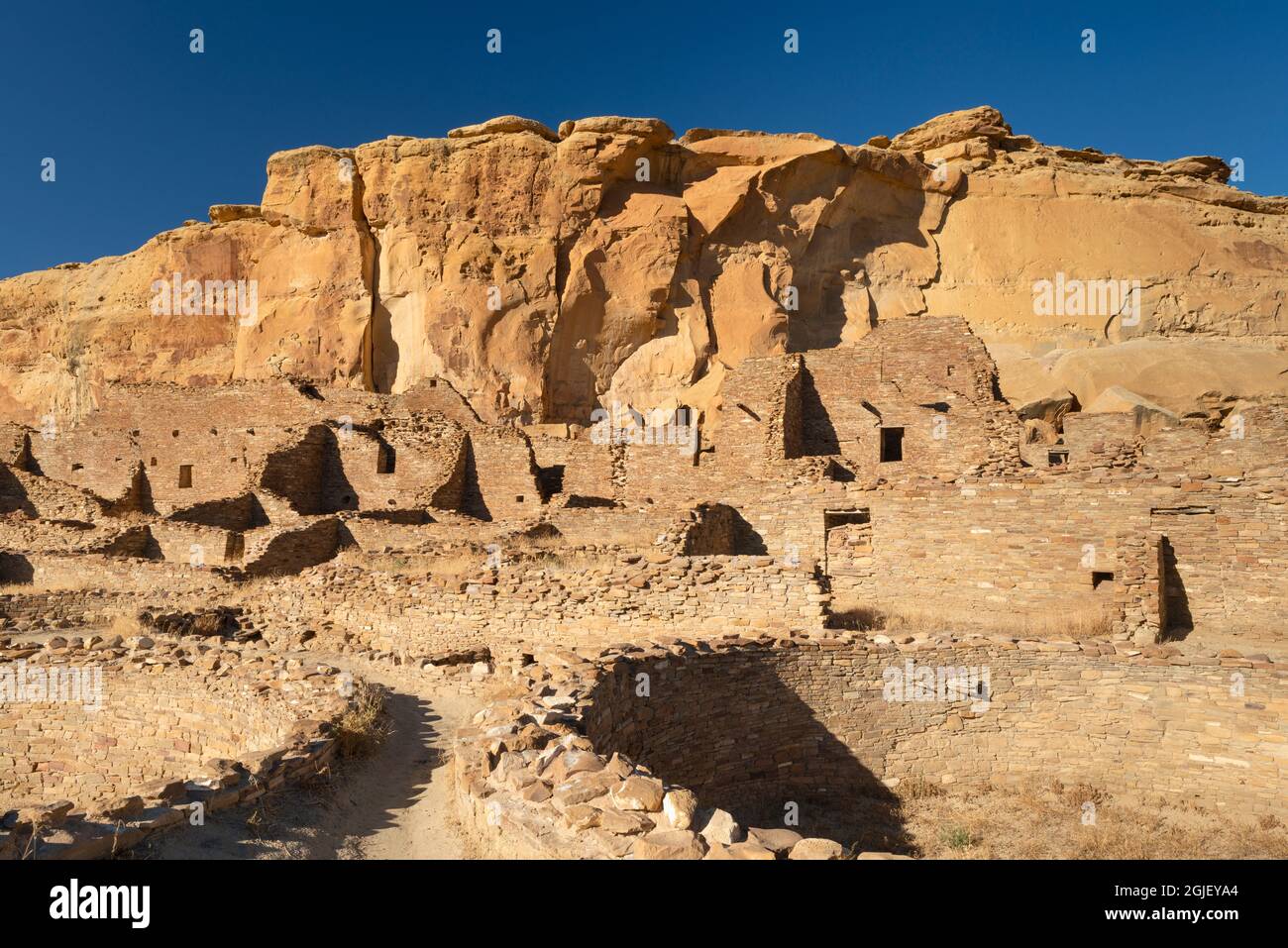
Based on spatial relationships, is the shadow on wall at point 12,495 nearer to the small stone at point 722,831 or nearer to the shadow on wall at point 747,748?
the shadow on wall at point 747,748

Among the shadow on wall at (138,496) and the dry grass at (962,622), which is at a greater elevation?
the shadow on wall at (138,496)

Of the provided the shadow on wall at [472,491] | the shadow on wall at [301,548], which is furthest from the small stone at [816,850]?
the shadow on wall at [472,491]

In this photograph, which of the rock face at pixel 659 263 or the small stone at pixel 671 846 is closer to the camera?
the small stone at pixel 671 846

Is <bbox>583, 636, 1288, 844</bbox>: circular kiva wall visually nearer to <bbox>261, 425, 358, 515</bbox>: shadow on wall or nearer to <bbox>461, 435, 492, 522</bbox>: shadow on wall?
<bbox>461, 435, 492, 522</bbox>: shadow on wall

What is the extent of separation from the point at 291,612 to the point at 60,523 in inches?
366

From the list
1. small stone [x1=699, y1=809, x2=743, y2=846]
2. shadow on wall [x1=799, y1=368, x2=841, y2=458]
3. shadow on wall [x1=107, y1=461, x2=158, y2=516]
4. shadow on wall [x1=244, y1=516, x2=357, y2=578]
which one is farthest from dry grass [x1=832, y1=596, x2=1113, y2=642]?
shadow on wall [x1=107, y1=461, x2=158, y2=516]

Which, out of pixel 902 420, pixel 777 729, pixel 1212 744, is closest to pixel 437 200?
pixel 902 420

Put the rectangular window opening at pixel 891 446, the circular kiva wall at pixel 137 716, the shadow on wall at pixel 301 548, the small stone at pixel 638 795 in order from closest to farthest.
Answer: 1. the small stone at pixel 638 795
2. the circular kiva wall at pixel 137 716
3. the shadow on wall at pixel 301 548
4. the rectangular window opening at pixel 891 446

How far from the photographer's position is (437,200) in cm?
2630

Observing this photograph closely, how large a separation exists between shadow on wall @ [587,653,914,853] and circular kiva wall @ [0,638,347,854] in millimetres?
2530

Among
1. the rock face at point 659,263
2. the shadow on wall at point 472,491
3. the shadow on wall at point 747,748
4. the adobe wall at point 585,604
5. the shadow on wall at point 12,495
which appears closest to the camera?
the shadow on wall at point 747,748

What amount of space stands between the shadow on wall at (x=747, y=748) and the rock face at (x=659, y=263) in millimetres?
17650

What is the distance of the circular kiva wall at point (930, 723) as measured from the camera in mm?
6996

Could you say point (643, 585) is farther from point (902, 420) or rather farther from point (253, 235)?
point (253, 235)
